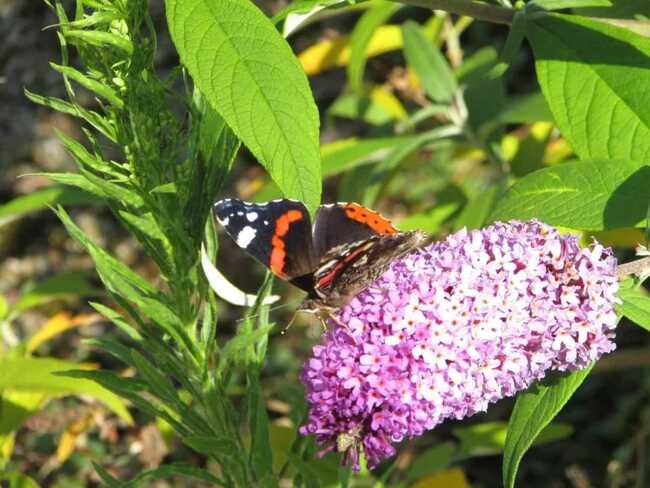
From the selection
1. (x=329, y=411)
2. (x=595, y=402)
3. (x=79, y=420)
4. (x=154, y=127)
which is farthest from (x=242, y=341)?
(x=595, y=402)

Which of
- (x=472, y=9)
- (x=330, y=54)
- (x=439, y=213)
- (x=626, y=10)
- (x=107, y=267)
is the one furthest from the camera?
(x=330, y=54)

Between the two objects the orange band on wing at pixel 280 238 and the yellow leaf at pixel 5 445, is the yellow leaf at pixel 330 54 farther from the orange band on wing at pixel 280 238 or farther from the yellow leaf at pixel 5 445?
the orange band on wing at pixel 280 238

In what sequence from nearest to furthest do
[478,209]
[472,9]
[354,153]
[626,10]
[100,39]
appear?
[100,39]
[472,9]
[626,10]
[478,209]
[354,153]

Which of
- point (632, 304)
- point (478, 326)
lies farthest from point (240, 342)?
point (632, 304)

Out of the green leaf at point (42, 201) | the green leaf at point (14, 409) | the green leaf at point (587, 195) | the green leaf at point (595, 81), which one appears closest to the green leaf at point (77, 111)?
the green leaf at point (587, 195)

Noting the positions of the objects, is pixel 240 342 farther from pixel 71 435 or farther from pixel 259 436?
pixel 71 435

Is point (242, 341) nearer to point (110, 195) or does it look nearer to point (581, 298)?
point (110, 195)
